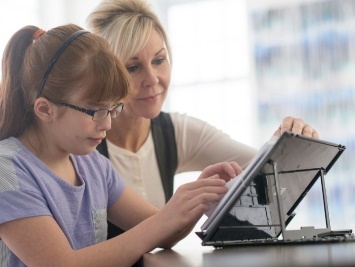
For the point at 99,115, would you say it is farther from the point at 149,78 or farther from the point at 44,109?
the point at 149,78

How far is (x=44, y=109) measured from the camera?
4.37 ft

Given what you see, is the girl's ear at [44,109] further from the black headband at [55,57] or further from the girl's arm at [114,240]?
the girl's arm at [114,240]

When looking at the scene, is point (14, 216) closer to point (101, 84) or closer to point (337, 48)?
point (101, 84)

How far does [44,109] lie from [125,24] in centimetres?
68

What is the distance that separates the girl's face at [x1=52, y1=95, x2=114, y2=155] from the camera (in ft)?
4.30

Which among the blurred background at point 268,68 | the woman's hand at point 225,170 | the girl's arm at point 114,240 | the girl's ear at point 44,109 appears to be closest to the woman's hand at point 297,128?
the woman's hand at point 225,170

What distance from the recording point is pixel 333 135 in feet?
16.8

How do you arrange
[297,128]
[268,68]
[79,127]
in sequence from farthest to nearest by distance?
[268,68] < [297,128] < [79,127]

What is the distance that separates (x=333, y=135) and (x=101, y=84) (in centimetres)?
407

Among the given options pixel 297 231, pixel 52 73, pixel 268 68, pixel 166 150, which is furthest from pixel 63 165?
pixel 268 68

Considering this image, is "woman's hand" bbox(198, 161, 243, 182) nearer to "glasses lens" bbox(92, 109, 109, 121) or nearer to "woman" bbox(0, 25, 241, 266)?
"woman" bbox(0, 25, 241, 266)

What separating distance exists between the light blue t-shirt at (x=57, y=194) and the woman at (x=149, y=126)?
0.39 meters

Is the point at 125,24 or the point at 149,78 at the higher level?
the point at 125,24

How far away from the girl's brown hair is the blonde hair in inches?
18.5
